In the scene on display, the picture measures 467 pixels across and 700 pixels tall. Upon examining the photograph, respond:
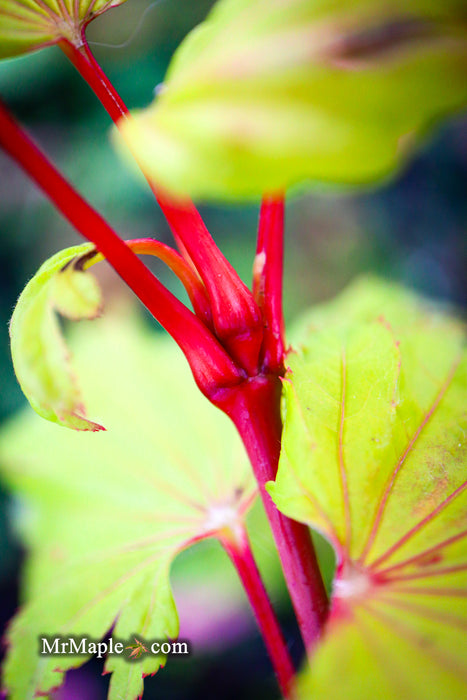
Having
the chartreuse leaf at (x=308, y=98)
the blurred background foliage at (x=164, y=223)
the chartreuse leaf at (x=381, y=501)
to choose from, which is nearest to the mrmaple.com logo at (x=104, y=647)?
the chartreuse leaf at (x=381, y=501)

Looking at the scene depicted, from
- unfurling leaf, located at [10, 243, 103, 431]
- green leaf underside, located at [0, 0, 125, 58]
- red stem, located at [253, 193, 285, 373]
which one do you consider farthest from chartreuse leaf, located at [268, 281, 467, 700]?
green leaf underside, located at [0, 0, 125, 58]

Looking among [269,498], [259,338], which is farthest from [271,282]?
[269,498]

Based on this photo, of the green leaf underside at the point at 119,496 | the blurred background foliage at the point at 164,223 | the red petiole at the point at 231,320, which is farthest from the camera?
the blurred background foliage at the point at 164,223

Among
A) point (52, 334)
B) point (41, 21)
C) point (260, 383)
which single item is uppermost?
point (41, 21)

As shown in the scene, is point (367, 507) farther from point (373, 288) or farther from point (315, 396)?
point (373, 288)

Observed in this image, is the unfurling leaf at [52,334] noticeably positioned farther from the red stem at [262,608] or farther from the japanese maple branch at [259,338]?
the red stem at [262,608]

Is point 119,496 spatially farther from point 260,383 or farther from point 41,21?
point 41,21
